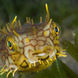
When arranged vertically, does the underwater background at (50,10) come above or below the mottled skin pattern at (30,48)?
above

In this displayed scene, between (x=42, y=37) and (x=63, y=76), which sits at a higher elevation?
(x=42, y=37)

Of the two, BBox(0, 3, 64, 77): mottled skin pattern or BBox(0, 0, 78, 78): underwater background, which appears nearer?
BBox(0, 3, 64, 77): mottled skin pattern

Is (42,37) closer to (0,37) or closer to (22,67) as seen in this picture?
(22,67)

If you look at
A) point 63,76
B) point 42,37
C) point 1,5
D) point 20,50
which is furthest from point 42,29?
point 1,5

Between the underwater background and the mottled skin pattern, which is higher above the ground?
the underwater background

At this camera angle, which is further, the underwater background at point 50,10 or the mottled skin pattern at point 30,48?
the underwater background at point 50,10

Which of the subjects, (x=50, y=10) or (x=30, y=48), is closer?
(x=30, y=48)

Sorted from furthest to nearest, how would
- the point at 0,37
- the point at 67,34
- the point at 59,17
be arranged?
1. the point at 59,17
2. the point at 67,34
3. the point at 0,37

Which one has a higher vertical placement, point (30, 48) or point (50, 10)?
point (50, 10)
